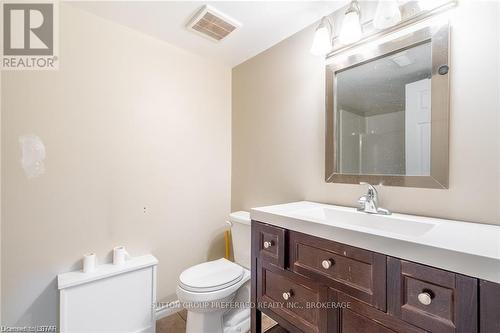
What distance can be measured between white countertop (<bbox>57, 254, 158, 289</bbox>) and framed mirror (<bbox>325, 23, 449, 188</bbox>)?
4.63 ft

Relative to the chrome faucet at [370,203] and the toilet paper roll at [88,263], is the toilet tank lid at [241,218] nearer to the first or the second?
the chrome faucet at [370,203]

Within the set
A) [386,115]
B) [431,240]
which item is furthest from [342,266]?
[386,115]

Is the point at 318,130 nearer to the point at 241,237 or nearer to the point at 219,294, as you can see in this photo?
the point at 241,237

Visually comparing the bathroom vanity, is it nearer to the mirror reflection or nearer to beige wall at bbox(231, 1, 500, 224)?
beige wall at bbox(231, 1, 500, 224)

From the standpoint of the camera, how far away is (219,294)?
1376 mm

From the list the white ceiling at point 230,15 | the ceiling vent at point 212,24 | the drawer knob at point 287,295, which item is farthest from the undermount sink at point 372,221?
the ceiling vent at point 212,24

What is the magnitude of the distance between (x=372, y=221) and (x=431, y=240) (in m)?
0.43

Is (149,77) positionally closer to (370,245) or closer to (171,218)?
(171,218)

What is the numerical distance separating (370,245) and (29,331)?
192cm

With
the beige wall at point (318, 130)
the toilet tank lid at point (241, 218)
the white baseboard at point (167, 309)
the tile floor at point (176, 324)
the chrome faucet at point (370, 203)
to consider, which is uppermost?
the beige wall at point (318, 130)

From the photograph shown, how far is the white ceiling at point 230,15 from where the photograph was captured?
4.56 feet

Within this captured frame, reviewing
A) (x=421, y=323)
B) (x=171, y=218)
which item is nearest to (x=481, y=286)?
(x=421, y=323)

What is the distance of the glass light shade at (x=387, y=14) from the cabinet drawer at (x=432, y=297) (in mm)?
1117

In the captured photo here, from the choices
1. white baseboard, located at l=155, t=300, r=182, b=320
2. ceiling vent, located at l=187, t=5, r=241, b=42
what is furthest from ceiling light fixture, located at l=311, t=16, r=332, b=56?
white baseboard, located at l=155, t=300, r=182, b=320
